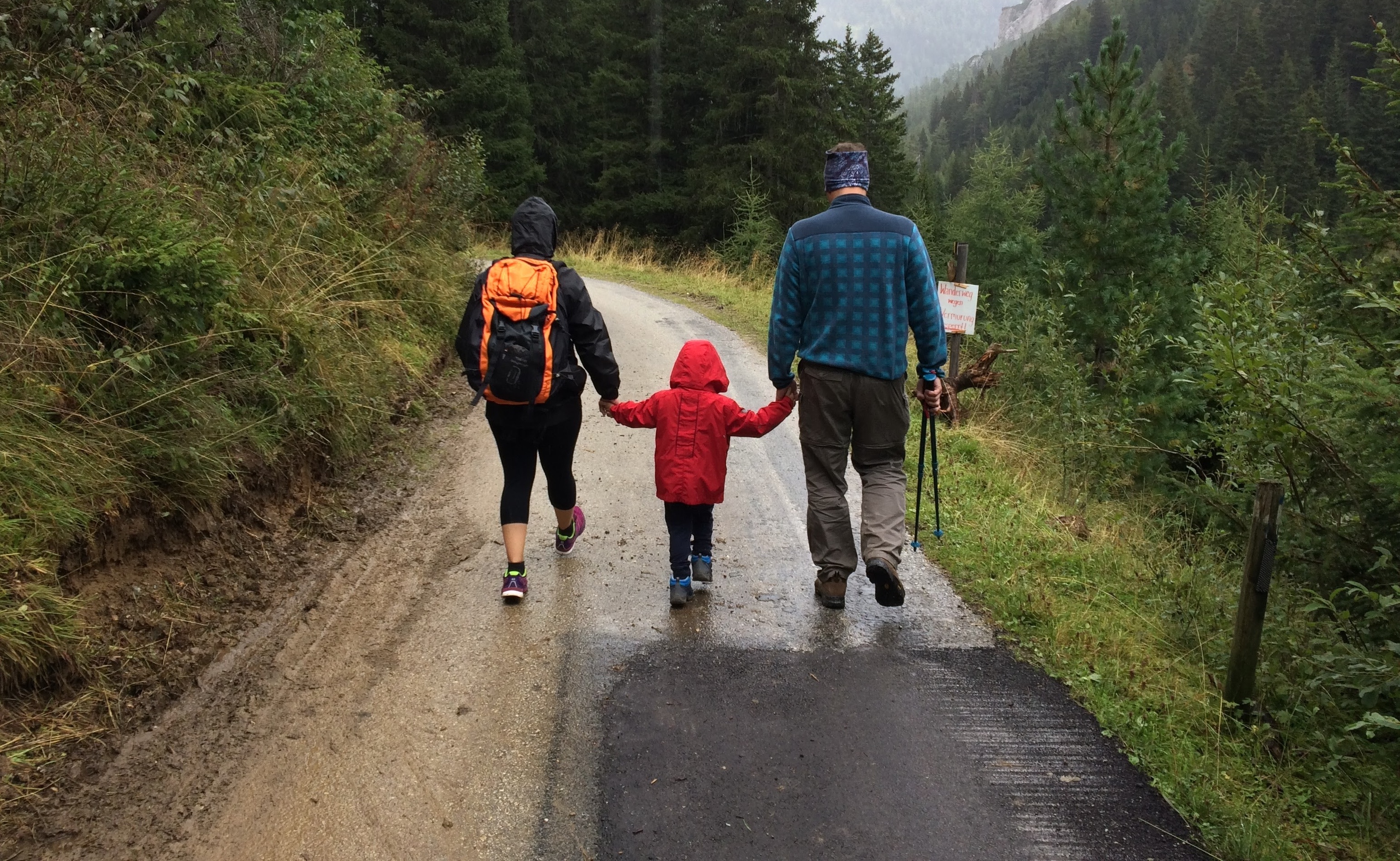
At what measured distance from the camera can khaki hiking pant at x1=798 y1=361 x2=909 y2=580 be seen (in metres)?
4.25

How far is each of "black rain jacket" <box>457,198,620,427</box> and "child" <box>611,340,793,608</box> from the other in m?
0.25

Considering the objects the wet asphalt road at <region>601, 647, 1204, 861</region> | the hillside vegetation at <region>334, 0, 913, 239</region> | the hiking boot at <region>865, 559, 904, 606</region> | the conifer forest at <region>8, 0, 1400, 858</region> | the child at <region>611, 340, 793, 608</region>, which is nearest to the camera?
the wet asphalt road at <region>601, 647, 1204, 861</region>

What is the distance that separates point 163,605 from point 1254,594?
4.86 metres

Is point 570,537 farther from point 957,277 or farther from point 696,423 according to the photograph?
point 957,277

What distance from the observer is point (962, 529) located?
18.3ft

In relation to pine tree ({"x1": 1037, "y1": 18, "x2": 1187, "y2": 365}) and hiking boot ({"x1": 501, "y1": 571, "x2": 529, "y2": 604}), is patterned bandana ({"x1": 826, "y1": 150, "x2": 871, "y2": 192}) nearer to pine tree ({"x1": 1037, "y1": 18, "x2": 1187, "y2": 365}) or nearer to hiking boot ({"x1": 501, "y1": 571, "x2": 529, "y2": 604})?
hiking boot ({"x1": 501, "y1": 571, "x2": 529, "y2": 604})

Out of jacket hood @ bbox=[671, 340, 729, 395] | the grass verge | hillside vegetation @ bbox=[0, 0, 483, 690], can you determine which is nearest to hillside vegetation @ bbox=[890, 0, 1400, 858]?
the grass verge

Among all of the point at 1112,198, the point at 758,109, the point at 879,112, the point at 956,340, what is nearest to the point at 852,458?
the point at 956,340

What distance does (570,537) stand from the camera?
5.07 metres

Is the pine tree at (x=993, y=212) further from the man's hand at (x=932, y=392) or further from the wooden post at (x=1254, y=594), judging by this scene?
the wooden post at (x=1254, y=594)

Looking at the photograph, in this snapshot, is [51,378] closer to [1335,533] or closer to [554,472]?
[554,472]

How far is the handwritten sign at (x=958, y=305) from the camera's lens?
8039 millimetres

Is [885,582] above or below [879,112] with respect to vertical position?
below

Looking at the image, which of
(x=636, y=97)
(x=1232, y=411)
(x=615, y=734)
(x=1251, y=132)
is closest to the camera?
(x=615, y=734)
